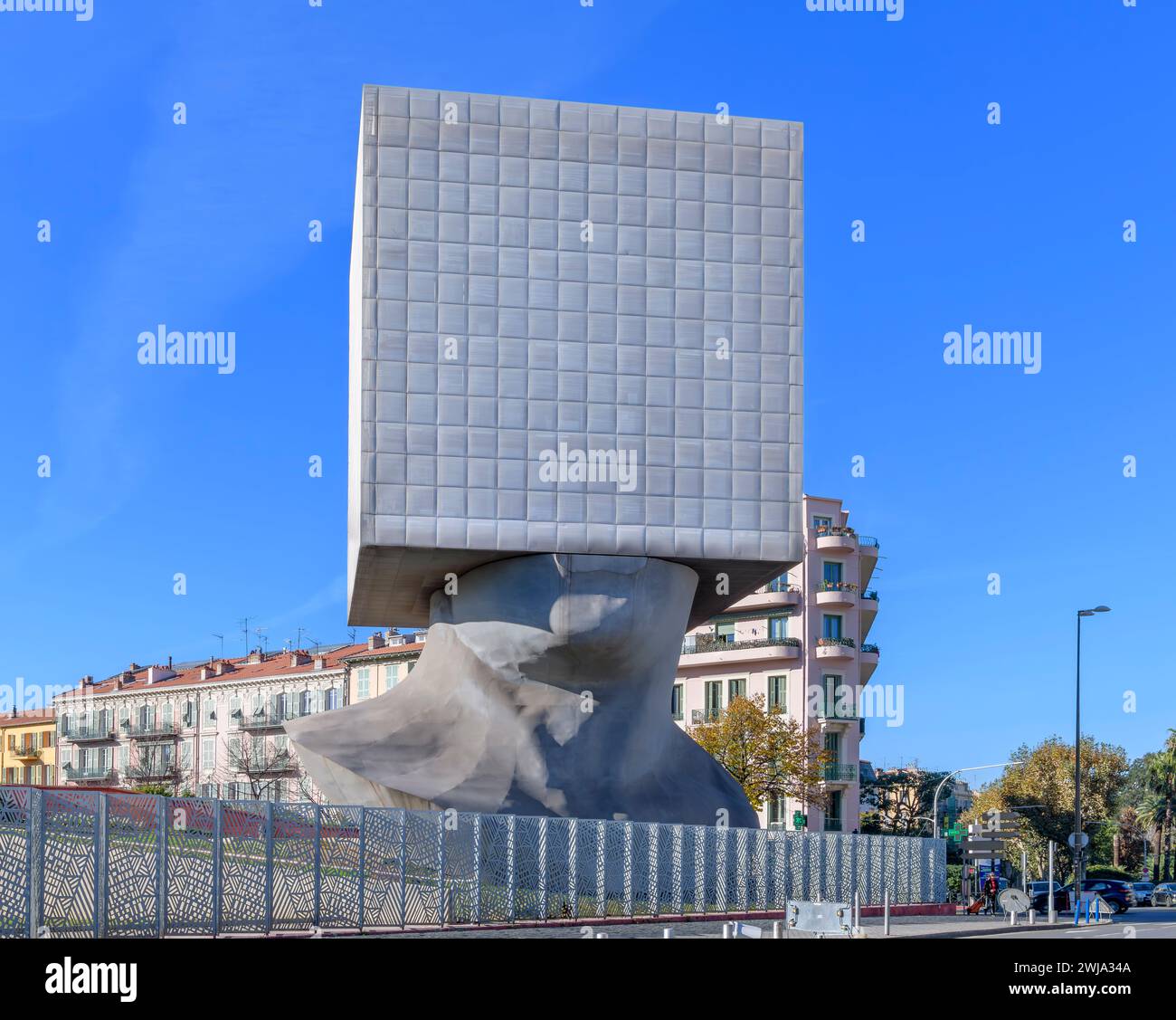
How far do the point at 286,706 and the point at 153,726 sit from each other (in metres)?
10.7

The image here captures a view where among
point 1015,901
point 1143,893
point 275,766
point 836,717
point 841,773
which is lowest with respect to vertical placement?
point 1143,893

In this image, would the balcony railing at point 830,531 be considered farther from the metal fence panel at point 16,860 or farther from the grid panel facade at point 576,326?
the metal fence panel at point 16,860

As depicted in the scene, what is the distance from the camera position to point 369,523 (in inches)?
1519

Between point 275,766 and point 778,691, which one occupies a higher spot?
point 778,691

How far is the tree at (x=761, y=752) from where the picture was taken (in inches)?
2569

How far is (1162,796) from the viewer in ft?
327

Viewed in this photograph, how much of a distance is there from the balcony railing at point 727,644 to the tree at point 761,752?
23.7 ft

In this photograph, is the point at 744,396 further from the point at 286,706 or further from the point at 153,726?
the point at 153,726

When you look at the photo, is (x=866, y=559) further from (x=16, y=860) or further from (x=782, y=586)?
(x=16, y=860)

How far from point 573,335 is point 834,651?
36500mm

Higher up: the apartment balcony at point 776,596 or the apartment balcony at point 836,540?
the apartment balcony at point 836,540

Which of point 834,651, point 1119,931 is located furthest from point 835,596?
point 1119,931

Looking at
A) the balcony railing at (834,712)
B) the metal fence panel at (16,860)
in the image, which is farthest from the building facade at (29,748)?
the metal fence panel at (16,860)
